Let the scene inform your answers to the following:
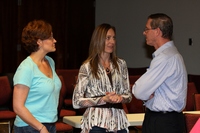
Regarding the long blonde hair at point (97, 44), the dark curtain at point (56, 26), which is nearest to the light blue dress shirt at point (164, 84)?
the long blonde hair at point (97, 44)

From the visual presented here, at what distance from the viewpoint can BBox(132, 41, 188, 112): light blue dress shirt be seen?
3781 millimetres

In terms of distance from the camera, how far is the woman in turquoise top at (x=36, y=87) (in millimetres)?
3459

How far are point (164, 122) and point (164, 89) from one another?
0.26 m

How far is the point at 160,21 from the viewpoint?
12.9 ft

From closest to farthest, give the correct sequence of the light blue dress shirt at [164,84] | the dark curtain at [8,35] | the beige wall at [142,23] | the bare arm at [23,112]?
the bare arm at [23,112], the light blue dress shirt at [164,84], the beige wall at [142,23], the dark curtain at [8,35]

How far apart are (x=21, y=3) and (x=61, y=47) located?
1.53 m

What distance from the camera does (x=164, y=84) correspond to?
151 inches

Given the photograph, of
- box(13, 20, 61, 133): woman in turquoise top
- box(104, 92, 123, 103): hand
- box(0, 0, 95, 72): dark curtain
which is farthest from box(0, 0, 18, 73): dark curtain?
box(13, 20, 61, 133): woman in turquoise top

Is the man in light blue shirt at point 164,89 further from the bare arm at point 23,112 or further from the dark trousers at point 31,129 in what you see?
the bare arm at point 23,112

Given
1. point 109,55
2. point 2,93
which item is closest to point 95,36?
point 109,55

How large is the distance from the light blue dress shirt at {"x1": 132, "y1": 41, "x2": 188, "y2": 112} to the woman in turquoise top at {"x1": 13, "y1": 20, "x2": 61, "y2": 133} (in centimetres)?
68

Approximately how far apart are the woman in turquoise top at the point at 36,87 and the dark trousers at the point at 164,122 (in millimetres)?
775

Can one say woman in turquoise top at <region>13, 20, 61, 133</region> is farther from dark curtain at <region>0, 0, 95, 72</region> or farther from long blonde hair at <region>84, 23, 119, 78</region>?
dark curtain at <region>0, 0, 95, 72</region>

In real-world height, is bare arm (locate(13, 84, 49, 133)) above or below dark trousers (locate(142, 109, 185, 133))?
above
